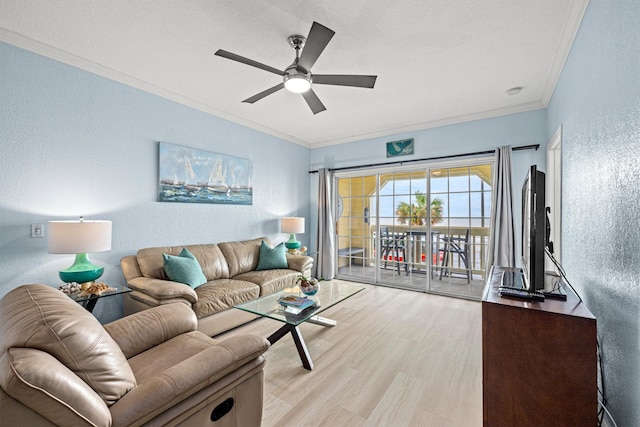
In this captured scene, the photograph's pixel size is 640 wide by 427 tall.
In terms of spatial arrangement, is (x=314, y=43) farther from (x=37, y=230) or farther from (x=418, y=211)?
(x=418, y=211)

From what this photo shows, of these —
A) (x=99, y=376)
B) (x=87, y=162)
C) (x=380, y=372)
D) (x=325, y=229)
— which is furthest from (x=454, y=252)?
(x=87, y=162)

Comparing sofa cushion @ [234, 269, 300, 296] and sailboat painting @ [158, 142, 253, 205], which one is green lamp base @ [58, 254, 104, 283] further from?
sofa cushion @ [234, 269, 300, 296]

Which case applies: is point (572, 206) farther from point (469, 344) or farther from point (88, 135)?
point (88, 135)

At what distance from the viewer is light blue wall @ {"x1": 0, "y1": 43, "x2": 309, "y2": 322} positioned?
2348mm

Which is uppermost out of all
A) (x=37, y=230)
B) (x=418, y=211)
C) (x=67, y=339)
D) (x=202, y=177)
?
(x=202, y=177)

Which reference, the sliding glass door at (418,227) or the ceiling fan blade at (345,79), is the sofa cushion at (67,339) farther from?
the sliding glass door at (418,227)

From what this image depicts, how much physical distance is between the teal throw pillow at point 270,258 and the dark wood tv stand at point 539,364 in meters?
2.93

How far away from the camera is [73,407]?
0.84m

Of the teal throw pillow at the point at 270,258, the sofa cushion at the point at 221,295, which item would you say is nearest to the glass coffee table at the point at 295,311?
the sofa cushion at the point at 221,295

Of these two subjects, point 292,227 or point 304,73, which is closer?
point 304,73

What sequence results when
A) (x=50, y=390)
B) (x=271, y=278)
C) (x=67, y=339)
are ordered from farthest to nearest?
1. (x=271, y=278)
2. (x=67, y=339)
3. (x=50, y=390)

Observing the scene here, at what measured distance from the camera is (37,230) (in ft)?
8.04

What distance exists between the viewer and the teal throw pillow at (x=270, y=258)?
398cm

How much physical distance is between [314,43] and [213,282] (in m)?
2.63
